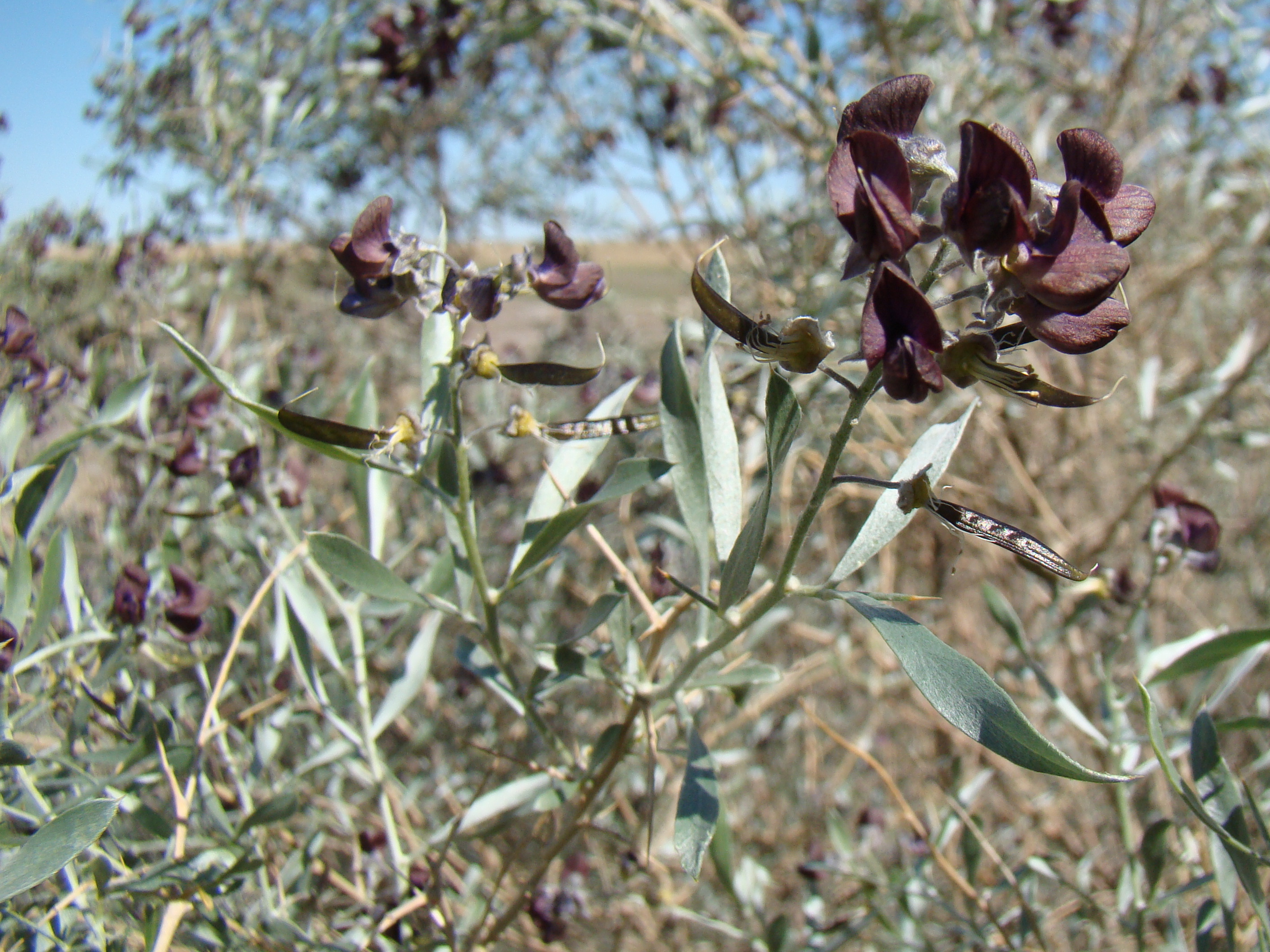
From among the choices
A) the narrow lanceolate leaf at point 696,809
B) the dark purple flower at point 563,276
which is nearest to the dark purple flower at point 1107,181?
the dark purple flower at point 563,276

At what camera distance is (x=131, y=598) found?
3.74ft

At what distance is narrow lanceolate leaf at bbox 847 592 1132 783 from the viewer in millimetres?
566

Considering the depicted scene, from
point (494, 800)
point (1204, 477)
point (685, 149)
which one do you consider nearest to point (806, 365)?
point (494, 800)

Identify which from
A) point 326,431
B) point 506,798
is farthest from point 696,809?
point 326,431

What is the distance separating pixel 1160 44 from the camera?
304 centimetres

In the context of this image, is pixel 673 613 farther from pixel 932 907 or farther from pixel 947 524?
pixel 932 907

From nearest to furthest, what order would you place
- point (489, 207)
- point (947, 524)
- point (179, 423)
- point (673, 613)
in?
point (947, 524) → point (673, 613) → point (179, 423) → point (489, 207)

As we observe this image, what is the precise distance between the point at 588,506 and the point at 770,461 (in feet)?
0.67

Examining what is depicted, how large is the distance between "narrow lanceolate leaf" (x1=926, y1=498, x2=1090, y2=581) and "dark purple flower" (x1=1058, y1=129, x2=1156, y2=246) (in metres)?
0.23

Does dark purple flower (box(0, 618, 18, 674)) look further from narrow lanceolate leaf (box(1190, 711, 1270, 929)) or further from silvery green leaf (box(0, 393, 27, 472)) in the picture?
narrow lanceolate leaf (box(1190, 711, 1270, 929))

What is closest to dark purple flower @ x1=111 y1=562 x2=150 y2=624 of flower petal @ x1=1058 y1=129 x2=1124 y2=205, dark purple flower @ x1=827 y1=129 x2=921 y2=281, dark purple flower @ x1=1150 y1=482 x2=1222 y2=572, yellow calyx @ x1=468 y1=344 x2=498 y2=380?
yellow calyx @ x1=468 y1=344 x2=498 y2=380

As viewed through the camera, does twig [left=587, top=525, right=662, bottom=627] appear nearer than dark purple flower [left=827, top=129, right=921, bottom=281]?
No

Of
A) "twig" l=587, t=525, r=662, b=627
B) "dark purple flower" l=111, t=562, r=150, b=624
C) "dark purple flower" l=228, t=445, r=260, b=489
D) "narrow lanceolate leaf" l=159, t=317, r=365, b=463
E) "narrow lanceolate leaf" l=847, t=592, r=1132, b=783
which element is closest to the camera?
"narrow lanceolate leaf" l=847, t=592, r=1132, b=783

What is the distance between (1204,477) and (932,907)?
2.08m
